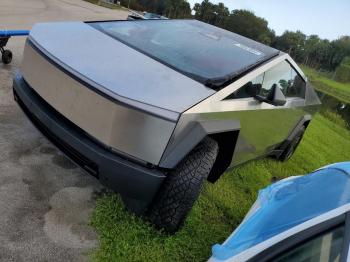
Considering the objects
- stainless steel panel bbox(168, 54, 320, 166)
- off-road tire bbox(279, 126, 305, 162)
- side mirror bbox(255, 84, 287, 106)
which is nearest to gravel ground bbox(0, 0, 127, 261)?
stainless steel panel bbox(168, 54, 320, 166)

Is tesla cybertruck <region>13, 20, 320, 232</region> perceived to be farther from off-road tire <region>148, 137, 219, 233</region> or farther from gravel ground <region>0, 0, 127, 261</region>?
gravel ground <region>0, 0, 127, 261</region>

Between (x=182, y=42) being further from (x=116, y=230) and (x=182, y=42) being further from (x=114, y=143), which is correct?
(x=116, y=230)

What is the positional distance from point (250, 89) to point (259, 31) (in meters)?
64.7

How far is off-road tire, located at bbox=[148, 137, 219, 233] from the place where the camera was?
296cm

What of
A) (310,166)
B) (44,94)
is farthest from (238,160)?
→ (310,166)

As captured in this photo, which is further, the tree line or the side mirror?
the tree line

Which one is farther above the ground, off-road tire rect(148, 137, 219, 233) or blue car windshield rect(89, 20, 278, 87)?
blue car windshield rect(89, 20, 278, 87)

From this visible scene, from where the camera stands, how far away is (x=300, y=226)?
1.97m

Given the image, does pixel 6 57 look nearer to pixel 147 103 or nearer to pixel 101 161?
pixel 101 161

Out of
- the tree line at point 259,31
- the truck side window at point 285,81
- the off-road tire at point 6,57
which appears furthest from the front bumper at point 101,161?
the tree line at point 259,31

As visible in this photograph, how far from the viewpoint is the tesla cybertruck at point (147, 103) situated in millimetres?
2762

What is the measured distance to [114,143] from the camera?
2787 millimetres

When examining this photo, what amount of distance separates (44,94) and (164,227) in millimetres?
1351

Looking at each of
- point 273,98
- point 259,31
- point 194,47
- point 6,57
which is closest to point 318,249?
point 273,98
